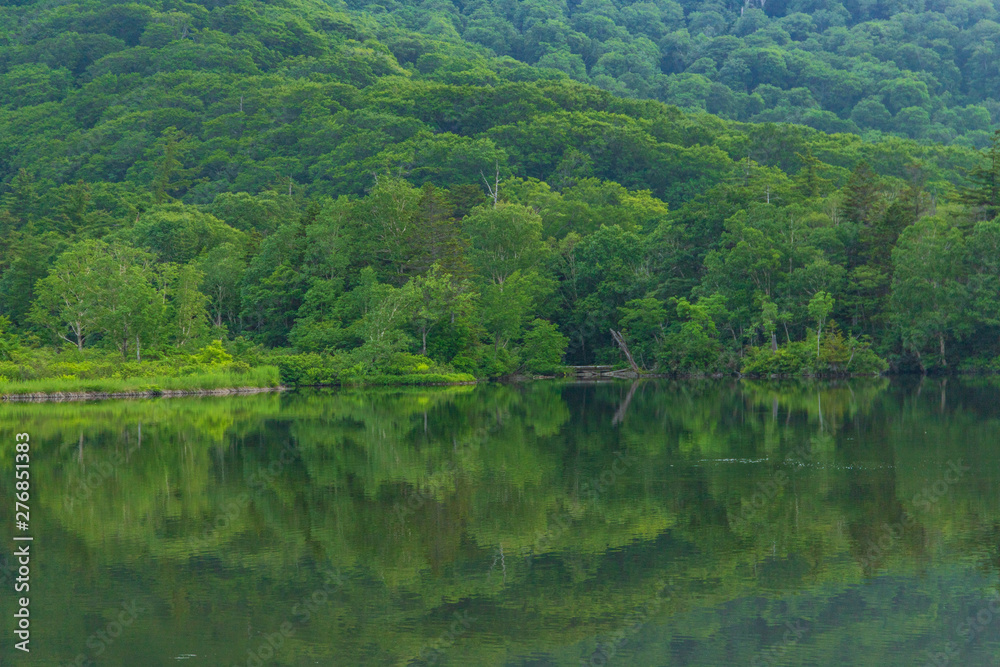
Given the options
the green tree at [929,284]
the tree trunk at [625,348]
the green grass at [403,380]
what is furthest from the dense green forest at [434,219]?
the tree trunk at [625,348]

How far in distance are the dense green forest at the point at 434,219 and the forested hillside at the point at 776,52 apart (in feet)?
5.18

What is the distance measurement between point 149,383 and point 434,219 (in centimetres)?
2292

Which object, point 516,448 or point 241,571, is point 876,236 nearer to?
point 516,448

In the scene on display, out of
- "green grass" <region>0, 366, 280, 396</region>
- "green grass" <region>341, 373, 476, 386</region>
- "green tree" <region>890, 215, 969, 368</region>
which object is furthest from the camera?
"green tree" <region>890, 215, 969, 368</region>

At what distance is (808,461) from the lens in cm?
2355

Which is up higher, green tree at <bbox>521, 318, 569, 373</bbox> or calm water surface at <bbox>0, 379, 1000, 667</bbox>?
calm water surface at <bbox>0, 379, 1000, 667</bbox>

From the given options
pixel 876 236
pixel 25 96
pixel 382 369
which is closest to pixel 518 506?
pixel 382 369

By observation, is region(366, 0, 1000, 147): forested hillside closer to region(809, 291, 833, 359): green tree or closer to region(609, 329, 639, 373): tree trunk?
region(609, 329, 639, 373): tree trunk

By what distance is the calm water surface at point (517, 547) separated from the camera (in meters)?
11.5

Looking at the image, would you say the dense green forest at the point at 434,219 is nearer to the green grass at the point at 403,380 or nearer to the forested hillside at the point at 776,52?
the green grass at the point at 403,380

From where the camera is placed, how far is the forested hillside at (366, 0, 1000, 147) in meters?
144

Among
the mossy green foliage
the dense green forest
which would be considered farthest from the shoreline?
the mossy green foliage

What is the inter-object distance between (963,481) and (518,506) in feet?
29.7

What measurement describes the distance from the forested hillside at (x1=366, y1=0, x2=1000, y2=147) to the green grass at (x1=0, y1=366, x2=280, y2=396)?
103505mm
